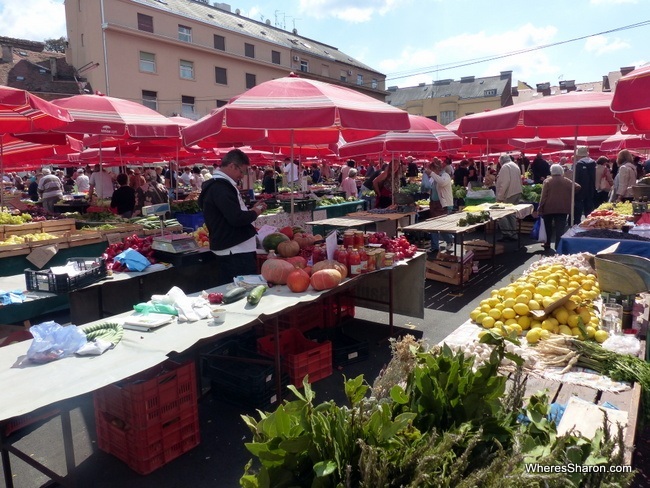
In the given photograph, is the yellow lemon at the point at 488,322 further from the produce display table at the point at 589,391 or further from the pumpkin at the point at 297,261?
the pumpkin at the point at 297,261

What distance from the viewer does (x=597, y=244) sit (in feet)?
19.9

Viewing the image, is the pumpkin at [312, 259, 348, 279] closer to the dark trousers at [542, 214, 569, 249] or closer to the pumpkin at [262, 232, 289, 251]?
the pumpkin at [262, 232, 289, 251]

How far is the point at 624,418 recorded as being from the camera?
229 cm

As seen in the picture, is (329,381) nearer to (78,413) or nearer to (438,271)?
(78,413)

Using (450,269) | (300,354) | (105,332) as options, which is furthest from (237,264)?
(450,269)

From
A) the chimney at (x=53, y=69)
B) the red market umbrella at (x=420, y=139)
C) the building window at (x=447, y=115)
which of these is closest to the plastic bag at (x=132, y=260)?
the red market umbrella at (x=420, y=139)

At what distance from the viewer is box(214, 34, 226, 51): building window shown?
37.1 metres

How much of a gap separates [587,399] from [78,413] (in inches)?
156

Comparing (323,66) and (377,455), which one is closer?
(377,455)

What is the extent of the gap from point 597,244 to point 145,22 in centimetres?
3357

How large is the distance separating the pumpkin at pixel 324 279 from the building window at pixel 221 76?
3618cm

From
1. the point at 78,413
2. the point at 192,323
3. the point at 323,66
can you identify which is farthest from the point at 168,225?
the point at 323,66

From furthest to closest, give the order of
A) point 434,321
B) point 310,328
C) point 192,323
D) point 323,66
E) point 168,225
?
1. point 323,66
2. point 168,225
3. point 434,321
4. point 310,328
5. point 192,323

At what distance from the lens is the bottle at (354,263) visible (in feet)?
15.5
